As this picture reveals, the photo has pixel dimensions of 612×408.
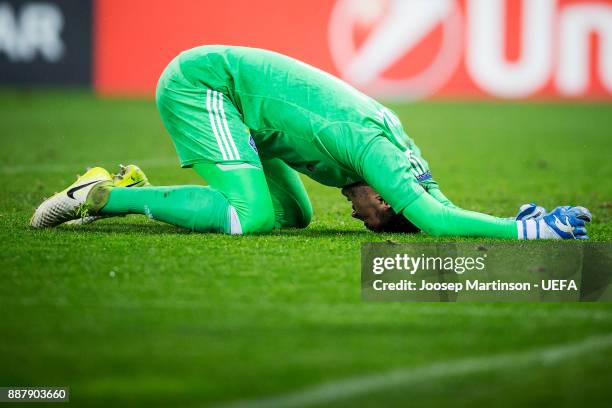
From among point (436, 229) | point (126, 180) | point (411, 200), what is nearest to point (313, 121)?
point (411, 200)

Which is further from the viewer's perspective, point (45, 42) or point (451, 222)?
point (45, 42)

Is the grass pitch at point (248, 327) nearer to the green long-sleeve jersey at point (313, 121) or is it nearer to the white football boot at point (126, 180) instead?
the white football boot at point (126, 180)

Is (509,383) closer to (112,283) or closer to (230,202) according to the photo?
(112,283)

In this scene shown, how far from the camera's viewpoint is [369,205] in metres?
4.93

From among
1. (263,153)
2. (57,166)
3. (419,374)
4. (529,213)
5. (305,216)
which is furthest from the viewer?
(57,166)

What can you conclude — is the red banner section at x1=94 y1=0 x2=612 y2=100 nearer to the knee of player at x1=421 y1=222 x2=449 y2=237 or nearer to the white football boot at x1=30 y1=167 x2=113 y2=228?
the white football boot at x1=30 y1=167 x2=113 y2=228

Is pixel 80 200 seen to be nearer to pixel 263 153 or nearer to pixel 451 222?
pixel 263 153

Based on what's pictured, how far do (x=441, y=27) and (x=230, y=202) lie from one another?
1235 cm

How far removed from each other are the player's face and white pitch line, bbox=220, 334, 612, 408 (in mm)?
1706

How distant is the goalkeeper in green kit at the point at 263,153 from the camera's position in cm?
475

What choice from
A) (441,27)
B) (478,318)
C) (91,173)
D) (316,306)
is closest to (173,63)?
(91,173)

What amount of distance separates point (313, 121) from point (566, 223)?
1.23m

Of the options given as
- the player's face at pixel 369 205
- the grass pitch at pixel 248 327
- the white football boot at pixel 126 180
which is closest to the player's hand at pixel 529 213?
the grass pitch at pixel 248 327

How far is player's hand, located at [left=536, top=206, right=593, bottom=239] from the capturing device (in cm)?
474
